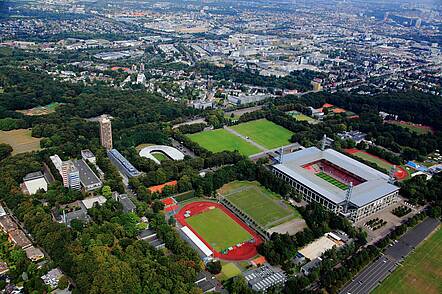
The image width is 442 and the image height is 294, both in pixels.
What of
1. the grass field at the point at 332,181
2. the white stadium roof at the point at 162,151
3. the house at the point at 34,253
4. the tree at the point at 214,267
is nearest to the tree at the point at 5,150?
the white stadium roof at the point at 162,151

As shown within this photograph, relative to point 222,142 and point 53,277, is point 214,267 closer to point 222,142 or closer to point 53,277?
point 53,277

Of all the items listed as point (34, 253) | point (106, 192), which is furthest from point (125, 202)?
point (34, 253)

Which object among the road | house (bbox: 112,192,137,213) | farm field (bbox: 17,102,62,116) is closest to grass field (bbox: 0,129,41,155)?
farm field (bbox: 17,102,62,116)

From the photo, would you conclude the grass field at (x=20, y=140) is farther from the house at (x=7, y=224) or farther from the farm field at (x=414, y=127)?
the farm field at (x=414, y=127)

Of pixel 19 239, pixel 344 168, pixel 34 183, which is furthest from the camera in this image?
pixel 344 168

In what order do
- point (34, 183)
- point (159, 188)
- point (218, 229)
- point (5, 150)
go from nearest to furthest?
point (218, 229) → point (34, 183) → point (159, 188) → point (5, 150)

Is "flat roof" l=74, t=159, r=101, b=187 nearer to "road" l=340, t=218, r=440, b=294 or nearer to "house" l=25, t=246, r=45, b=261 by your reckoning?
"house" l=25, t=246, r=45, b=261

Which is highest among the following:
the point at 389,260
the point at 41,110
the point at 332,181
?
the point at 389,260
